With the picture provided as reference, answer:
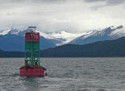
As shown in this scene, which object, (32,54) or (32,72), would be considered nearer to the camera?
(32,72)

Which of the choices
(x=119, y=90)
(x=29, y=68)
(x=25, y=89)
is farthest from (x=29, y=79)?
(x=119, y=90)

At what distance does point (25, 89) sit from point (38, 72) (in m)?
27.2

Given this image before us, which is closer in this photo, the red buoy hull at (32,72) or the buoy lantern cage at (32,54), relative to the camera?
the red buoy hull at (32,72)

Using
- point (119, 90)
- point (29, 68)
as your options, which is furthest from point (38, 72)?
point (119, 90)

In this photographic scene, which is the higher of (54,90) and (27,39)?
(27,39)

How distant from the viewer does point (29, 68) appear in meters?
106

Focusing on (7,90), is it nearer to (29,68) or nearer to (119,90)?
(119,90)

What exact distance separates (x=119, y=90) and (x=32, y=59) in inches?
1646

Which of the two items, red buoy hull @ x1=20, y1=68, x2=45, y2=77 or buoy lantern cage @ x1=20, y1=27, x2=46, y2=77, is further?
buoy lantern cage @ x1=20, y1=27, x2=46, y2=77

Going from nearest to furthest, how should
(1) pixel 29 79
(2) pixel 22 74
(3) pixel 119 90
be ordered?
(3) pixel 119 90 < (1) pixel 29 79 < (2) pixel 22 74

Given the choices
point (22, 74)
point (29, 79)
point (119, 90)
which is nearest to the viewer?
point (119, 90)

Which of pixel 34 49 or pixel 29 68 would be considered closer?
pixel 29 68

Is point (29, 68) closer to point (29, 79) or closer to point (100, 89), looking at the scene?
point (29, 79)

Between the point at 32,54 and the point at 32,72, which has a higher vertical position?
the point at 32,54
